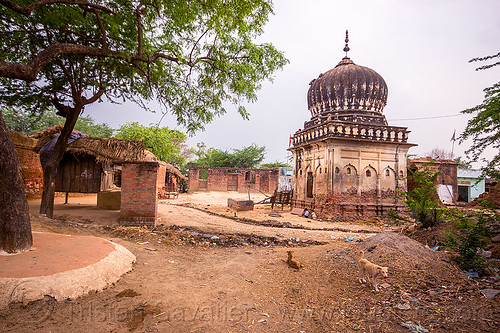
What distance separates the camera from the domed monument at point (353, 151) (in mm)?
13148

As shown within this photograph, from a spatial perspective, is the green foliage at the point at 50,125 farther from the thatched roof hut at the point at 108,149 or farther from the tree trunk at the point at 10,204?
the tree trunk at the point at 10,204

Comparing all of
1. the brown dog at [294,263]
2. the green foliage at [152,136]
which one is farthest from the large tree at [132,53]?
the green foliage at [152,136]

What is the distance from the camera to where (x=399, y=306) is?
3.48 m

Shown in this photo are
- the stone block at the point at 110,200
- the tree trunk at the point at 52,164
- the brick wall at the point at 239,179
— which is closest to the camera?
the tree trunk at the point at 52,164

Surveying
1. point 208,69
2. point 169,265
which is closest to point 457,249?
point 169,265

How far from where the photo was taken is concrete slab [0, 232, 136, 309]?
2.82 metres

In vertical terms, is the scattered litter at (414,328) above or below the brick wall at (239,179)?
below

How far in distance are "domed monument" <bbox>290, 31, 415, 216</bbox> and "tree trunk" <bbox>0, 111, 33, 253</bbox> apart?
38.1 feet

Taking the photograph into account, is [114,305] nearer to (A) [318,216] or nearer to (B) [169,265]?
(B) [169,265]

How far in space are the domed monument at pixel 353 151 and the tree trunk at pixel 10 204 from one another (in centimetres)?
1160

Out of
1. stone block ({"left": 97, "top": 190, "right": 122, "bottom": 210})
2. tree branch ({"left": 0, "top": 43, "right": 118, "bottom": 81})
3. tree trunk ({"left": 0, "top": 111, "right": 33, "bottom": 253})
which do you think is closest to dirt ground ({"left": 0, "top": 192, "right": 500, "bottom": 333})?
tree trunk ({"left": 0, "top": 111, "right": 33, "bottom": 253})

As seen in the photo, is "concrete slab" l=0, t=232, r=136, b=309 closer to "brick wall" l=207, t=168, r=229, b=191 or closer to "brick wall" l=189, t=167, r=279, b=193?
"brick wall" l=189, t=167, r=279, b=193

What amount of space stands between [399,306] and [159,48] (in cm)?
787

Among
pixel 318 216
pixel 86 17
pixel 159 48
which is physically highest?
pixel 86 17
